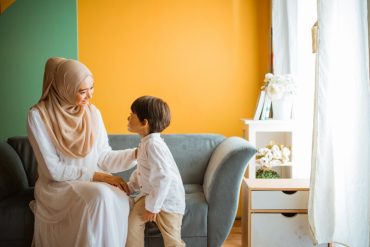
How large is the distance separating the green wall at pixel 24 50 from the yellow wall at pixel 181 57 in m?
0.47

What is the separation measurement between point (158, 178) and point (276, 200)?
833 millimetres

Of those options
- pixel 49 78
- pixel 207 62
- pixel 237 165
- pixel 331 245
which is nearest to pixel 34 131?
pixel 49 78

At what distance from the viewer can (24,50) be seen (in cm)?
293

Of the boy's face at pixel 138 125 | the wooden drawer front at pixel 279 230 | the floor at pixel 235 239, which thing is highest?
the boy's face at pixel 138 125

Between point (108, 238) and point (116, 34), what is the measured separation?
88.6 inches

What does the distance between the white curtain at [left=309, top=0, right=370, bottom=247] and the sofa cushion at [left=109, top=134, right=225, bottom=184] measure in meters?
0.82

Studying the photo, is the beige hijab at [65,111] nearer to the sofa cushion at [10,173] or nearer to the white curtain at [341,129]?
the sofa cushion at [10,173]

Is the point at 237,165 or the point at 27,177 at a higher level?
the point at 237,165

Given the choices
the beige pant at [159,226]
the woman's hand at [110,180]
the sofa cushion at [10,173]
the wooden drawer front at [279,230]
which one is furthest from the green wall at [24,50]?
the wooden drawer front at [279,230]

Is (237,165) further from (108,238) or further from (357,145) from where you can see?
(108,238)

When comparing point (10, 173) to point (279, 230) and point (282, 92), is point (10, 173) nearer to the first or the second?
point (279, 230)

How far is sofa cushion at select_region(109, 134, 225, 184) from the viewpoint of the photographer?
102 inches

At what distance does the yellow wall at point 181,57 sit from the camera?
3453mm

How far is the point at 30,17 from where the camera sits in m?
2.93
